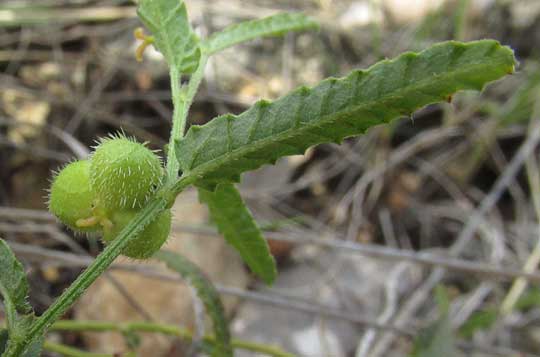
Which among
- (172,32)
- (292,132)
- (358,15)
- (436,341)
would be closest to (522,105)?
(358,15)

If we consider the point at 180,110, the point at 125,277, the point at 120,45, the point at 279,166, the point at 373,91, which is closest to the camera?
the point at 373,91

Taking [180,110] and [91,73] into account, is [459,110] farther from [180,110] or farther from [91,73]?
[180,110]

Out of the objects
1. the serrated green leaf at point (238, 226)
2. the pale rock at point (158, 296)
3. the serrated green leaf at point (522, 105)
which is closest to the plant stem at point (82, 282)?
the serrated green leaf at point (238, 226)

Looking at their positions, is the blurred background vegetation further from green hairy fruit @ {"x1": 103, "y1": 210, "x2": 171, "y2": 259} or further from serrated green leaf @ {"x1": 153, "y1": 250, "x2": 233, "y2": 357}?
green hairy fruit @ {"x1": 103, "y1": 210, "x2": 171, "y2": 259}

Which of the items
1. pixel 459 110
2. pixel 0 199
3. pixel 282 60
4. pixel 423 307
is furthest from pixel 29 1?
pixel 423 307

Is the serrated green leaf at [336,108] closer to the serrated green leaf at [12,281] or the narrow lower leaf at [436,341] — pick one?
the serrated green leaf at [12,281]
